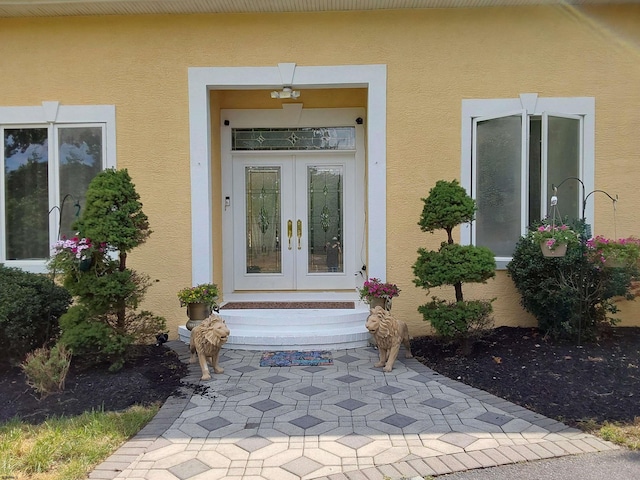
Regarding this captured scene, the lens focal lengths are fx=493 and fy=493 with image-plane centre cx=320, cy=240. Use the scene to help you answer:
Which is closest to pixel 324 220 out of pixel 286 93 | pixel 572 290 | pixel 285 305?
pixel 285 305

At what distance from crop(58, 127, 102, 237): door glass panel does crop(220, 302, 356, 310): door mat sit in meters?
2.34

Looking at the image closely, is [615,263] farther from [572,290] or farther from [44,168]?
[44,168]

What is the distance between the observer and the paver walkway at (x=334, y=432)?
122 inches

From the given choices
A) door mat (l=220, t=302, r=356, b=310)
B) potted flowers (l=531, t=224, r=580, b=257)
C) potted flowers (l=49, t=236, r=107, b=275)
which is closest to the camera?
potted flowers (l=49, t=236, r=107, b=275)

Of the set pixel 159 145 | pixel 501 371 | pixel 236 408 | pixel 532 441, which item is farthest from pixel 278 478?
pixel 159 145

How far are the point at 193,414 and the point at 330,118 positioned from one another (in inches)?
195

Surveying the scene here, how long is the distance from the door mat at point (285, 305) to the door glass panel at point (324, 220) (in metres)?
1.00

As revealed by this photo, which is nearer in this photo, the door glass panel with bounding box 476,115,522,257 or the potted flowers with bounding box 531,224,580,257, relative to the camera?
the potted flowers with bounding box 531,224,580,257

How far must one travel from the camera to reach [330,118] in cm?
752

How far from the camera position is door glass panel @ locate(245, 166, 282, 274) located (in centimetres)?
772

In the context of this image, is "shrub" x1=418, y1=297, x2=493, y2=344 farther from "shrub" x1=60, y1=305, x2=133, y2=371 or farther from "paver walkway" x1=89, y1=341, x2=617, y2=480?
"shrub" x1=60, y1=305, x2=133, y2=371

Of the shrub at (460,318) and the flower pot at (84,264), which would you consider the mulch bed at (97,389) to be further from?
the shrub at (460,318)

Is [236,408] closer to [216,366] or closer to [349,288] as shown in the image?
[216,366]

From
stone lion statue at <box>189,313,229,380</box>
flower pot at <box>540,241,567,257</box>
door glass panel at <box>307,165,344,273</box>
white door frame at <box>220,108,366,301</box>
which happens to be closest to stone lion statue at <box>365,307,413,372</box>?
stone lion statue at <box>189,313,229,380</box>
